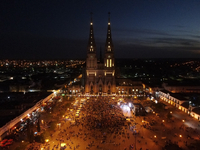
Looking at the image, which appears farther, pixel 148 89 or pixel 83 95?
pixel 148 89

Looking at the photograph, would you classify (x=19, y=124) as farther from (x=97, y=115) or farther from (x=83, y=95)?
(x=83, y=95)

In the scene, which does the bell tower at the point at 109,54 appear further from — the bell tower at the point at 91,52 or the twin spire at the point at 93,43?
the bell tower at the point at 91,52

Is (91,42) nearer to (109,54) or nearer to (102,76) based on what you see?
(109,54)

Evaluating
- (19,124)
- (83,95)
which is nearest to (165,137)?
(19,124)

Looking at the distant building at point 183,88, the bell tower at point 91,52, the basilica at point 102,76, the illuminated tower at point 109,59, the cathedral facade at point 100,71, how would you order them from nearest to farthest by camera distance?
the distant building at point 183,88, the basilica at point 102,76, the cathedral facade at point 100,71, the illuminated tower at point 109,59, the bell tower at point 91,52

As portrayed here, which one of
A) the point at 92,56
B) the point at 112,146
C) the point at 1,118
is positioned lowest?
the point at 112,146

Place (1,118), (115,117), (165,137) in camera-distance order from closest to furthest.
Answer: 1. (165,137)
2. (1,118)
3. (115,117)

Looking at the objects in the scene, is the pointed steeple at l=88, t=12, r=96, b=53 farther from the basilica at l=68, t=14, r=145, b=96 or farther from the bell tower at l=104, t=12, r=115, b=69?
the bell tower at l=104, t=12, r=115, b=69

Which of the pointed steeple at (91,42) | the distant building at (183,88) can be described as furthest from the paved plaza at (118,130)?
the pointed steeple at (91,42)

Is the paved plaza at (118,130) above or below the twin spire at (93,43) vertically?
below

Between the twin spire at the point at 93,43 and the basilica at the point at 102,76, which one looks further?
the twin spire at the point at 93,43
